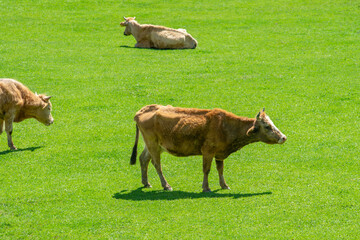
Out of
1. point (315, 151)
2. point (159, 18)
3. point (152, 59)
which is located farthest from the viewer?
point (159, 18)

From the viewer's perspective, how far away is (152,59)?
109 ft

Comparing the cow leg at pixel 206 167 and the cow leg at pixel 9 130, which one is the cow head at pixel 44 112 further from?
the cow leg at pixel 206 167

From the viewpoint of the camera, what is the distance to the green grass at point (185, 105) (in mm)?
16234

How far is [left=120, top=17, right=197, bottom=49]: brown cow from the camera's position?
35094mm

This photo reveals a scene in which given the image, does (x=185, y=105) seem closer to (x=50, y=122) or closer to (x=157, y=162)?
(x=50, y=122)

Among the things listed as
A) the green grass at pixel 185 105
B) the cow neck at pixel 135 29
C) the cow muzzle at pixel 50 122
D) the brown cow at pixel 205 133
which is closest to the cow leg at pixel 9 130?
the green grass at pixel 185 105

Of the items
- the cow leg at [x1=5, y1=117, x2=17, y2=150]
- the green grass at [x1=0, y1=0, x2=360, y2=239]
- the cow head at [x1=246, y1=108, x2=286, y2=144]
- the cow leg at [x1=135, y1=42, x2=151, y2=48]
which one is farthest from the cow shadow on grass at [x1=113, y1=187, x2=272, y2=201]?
the cow leg at [x1=135, y1=42, x2=151, y2=48]

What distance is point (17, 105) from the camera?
22.7 metres

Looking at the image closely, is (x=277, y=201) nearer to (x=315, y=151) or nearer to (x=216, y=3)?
(x=315, y=151)

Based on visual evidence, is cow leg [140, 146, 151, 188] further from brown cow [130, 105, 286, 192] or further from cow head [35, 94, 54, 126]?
cow head [35, 94, 54, 126]

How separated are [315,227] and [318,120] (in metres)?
9.86

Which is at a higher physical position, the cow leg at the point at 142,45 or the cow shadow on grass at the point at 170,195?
the cow shadow on grass at the point at 170,195

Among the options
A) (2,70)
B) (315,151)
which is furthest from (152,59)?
(315,151)

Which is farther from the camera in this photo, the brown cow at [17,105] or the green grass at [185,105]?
the brown cow at [17,105]
